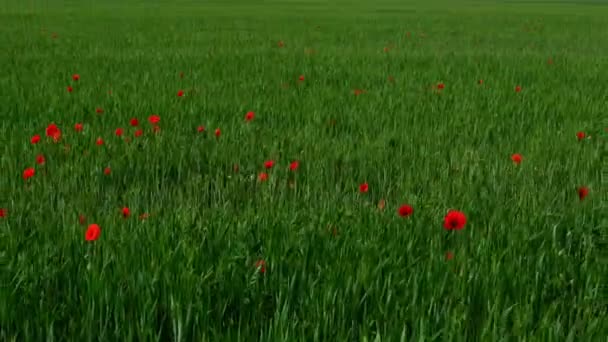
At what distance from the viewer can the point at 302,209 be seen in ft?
8.60

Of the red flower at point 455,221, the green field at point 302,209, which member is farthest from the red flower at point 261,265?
the red flower at point 455,221

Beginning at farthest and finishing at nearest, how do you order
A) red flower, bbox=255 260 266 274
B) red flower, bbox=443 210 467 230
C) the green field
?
red flower, bbox=443 210 467 230
red flower, bbox=255 260 266 274
the green field

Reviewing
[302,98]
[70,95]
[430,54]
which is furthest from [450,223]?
[430,54]

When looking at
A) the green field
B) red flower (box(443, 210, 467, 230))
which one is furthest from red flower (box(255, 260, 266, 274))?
red flower (box(443, 210, 467, 230))

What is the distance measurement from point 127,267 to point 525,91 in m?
5.32

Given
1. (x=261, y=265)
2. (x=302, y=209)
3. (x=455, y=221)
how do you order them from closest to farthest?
(x=261, y=265), (x=455, y=221), (x=302, y=209)

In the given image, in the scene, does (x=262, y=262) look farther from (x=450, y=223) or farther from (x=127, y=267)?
(x=450, y=223)

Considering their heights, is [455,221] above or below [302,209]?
above

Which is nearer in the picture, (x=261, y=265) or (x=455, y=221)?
(x=261, y=265)

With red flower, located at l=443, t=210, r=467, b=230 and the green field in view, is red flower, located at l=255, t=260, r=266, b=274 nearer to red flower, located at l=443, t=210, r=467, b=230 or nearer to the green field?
the green field

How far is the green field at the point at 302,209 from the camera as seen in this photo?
5.47ft

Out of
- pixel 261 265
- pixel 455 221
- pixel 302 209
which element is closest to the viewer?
pixel 261 265

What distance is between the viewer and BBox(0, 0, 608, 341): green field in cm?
167

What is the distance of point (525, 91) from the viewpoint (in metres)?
6.23
